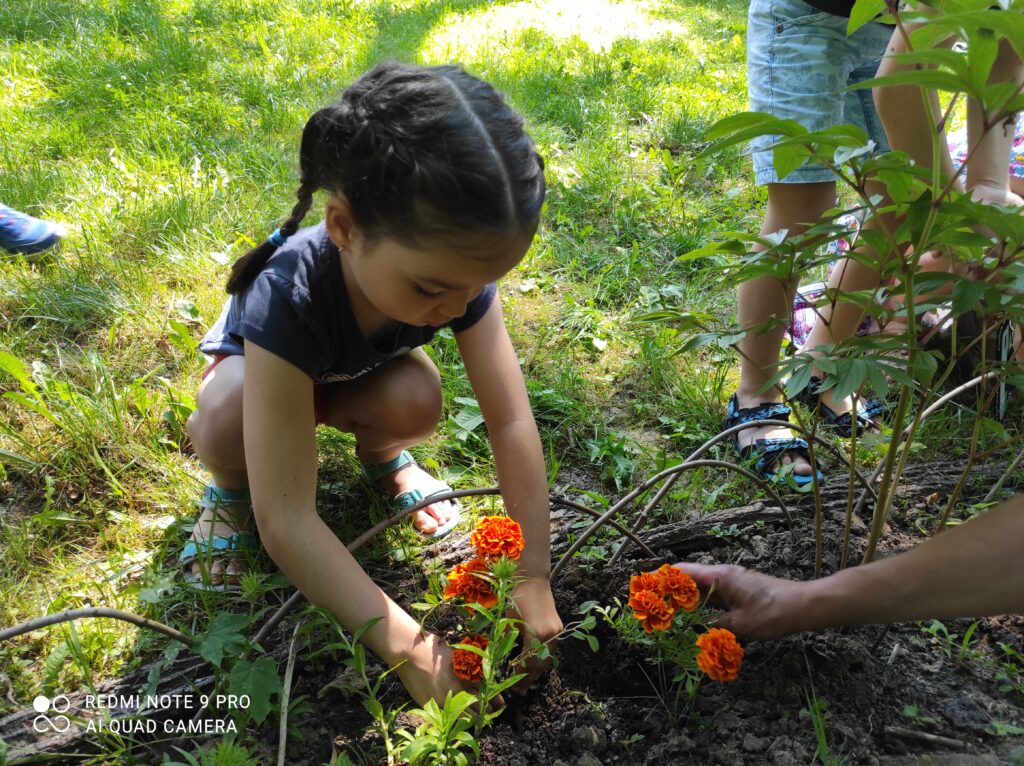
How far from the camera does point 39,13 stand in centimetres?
465

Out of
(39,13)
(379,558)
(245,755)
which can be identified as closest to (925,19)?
(245,755)

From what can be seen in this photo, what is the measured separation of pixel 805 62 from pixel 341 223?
1.37 meters

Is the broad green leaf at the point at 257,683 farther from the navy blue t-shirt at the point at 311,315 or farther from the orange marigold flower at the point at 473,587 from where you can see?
the navy blue t-shirt at the point at 311,315

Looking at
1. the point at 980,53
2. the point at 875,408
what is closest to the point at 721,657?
the point at 980,53

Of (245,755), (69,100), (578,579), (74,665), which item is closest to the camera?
(245,755)

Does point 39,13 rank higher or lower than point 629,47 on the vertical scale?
higher

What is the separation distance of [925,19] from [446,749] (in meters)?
1.19

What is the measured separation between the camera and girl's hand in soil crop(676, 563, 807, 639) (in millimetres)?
1257

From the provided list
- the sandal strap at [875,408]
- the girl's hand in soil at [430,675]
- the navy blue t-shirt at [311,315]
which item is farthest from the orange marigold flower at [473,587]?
the sandal strap at [875,408]

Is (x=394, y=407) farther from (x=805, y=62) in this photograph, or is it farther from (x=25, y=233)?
(x=25, y=233)

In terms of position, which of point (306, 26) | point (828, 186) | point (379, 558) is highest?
point (306, 26)

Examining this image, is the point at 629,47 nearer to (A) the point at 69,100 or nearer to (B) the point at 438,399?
(A) the point at 69,100

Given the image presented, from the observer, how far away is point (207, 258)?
2771 mm

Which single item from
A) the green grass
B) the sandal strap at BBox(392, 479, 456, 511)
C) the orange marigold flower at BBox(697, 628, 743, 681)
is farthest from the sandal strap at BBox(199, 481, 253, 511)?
the orange marigold flower at BBox(697, 628, 743, 681)
